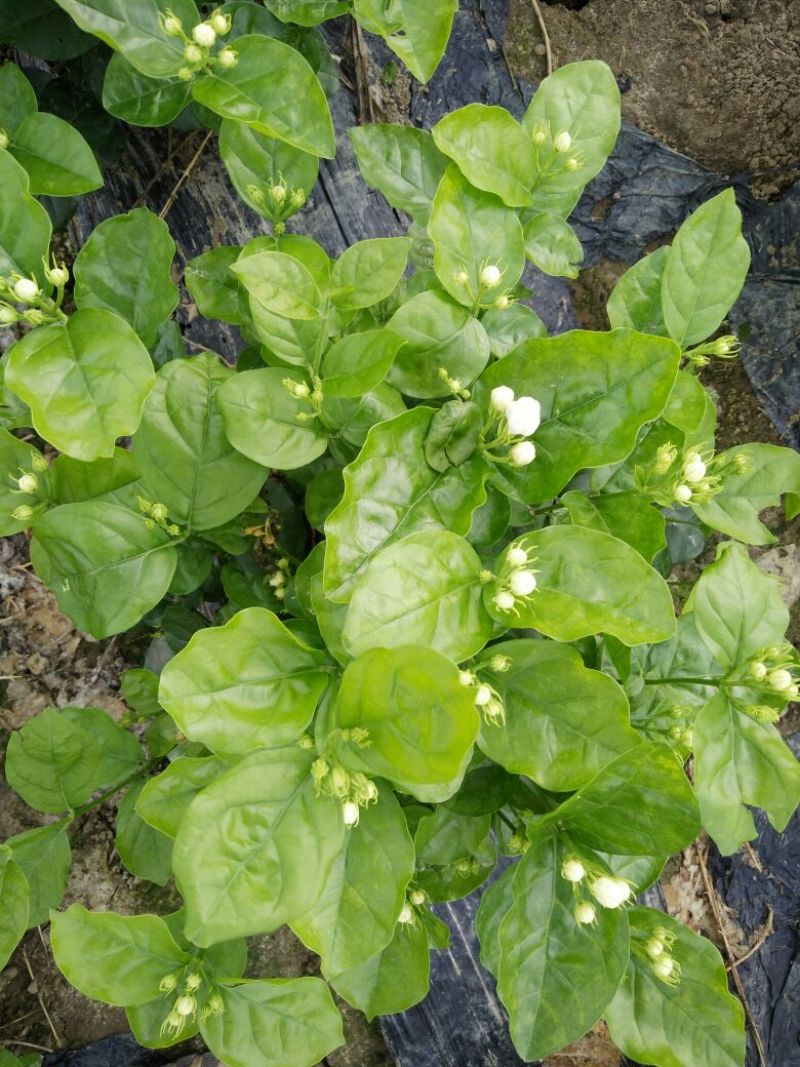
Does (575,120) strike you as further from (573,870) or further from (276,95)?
(573,870)

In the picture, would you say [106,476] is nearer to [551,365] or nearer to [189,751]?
[189,751]

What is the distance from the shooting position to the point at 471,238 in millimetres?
1771

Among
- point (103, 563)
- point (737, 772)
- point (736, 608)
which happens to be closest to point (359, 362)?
point (103, 563)

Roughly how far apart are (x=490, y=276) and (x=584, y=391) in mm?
318

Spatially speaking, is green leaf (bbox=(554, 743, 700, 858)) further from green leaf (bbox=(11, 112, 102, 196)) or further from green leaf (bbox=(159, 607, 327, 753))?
green leaf (bbox=(11, 112, 102, 196))

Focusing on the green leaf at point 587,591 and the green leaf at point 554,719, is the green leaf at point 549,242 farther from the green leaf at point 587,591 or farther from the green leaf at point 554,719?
the green leaf at point 554,719

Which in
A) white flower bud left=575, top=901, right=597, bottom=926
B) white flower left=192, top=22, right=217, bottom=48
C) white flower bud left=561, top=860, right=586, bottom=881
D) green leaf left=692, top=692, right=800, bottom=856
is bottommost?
white flower bud left=575, top=901, right=597, bottom=926

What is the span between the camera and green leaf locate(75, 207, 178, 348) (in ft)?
5.94

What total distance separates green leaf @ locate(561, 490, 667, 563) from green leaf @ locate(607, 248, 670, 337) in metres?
0.45

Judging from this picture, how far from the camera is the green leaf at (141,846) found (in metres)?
2.11

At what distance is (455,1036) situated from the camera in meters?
2.50

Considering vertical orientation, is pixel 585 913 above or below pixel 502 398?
below

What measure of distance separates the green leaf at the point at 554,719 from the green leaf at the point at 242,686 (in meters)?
0.38

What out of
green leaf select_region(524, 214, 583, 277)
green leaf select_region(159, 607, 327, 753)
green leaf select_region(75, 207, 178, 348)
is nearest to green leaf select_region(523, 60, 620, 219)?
green leaf select_region(524, 214, 583, 277)
